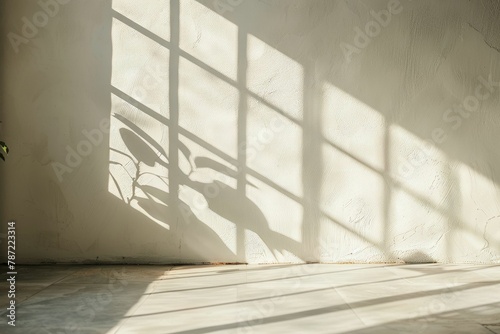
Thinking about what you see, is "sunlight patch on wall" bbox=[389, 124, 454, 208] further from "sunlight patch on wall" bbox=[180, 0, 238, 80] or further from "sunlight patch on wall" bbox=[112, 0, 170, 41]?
"sunlight patch on wall" bbox=[112, 0, 170, 41]

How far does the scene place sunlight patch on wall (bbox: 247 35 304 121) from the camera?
553 cm

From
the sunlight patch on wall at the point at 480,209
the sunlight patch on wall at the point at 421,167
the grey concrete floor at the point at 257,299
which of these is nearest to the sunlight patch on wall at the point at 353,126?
the sunlight patch on wall at the point at 421,167

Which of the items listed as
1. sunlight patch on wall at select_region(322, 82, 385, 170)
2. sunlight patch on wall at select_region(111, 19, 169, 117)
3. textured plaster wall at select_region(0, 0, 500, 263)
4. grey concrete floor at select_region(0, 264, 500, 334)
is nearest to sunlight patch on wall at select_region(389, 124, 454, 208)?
textured plaster wall at select_region(0, 0, 500, 263)

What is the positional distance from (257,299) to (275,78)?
2.19m

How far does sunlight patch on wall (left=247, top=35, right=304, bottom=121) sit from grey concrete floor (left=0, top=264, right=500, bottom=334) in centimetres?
137

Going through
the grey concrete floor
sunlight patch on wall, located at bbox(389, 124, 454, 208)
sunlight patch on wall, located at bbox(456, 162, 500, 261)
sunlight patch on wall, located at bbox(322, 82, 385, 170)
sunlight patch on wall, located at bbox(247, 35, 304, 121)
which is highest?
sunlight patch on wall, located at bbox(247, 35, 304, 121)

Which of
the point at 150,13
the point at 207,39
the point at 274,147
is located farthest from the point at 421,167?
the point at 150,13

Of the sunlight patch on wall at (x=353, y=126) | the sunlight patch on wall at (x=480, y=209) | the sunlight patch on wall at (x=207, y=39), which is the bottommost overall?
the sunlight patch on wall at (x=480, y=209)

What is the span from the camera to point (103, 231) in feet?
18.0

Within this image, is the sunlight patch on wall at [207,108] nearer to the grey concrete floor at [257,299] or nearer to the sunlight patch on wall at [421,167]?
the grey concrete floor at [257,299]

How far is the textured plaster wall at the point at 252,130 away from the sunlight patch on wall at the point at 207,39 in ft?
0.03

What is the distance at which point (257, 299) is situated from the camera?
4031 mm

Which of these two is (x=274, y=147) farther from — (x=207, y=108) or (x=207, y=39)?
(x=207, y=39)

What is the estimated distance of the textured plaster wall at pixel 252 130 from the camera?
17.9ft
